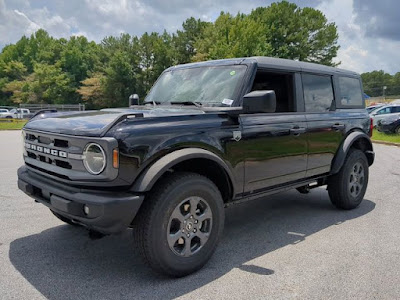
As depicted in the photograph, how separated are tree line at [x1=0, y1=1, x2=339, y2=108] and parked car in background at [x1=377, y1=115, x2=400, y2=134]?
18483mm

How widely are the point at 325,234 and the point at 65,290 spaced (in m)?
2.95

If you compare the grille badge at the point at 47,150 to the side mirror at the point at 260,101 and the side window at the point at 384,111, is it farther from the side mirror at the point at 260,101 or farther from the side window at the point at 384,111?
the side window at the point at 384,111

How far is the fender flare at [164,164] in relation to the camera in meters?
2.95

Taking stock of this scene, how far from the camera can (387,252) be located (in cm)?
389

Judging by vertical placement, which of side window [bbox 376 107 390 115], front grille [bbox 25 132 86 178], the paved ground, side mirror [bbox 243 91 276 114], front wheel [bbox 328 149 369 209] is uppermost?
side mirror [bbox 243 91 276 114]

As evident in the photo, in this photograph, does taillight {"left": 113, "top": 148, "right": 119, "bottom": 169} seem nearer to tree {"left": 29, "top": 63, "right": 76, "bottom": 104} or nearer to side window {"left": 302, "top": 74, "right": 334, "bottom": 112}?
side window {"left": 302, "top": 74, "right": 334, "bottom": 112}

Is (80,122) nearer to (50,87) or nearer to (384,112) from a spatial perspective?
(384,112)

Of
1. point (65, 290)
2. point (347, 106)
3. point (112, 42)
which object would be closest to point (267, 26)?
point (112, 42)

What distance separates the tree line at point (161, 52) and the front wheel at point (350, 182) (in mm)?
31076

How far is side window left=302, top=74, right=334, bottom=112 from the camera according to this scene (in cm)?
473

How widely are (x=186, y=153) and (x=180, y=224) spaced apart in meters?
0.62

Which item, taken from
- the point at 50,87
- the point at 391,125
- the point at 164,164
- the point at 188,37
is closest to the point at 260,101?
the point at 164,164

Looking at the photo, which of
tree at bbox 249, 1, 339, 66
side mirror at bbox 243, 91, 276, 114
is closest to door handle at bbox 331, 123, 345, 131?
side mirror at bbox 243, 91, 276, 114

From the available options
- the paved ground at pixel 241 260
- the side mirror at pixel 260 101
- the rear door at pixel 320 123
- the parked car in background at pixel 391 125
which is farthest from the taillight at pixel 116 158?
the parked car in background at pixel 391 125
